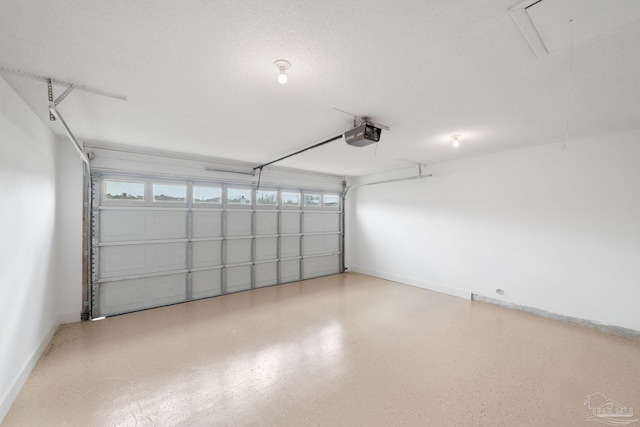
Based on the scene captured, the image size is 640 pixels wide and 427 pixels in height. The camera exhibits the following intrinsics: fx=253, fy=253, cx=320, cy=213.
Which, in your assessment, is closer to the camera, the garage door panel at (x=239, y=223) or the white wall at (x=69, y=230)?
the white wall at (x=69, y=230)

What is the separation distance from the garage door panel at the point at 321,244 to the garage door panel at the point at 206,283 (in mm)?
2002

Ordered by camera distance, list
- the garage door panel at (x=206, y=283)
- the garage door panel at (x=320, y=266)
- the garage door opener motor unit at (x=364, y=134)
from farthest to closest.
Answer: the garage door panel at (x=320, y=266) → the garage door panel at (x=206, y=283) → the garage door opener motor unit at (x=364, y=134)

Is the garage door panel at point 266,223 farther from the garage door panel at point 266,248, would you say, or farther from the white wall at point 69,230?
the white wall at point 69,230

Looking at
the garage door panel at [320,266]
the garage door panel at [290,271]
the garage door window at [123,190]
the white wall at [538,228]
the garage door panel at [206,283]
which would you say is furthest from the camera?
the garage door panel at [320,266]

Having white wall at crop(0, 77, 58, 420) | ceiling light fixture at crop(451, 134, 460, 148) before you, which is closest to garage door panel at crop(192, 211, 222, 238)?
white wall at crop(0, 77, 58, 420)

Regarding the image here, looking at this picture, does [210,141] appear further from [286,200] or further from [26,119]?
[286,200]

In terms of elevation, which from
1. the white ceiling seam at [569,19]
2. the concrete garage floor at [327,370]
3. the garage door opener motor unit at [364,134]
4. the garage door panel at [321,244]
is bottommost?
the concrete garage floor at [327,370]

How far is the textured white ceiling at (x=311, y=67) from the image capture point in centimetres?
130

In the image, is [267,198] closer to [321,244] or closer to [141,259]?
[321,244]

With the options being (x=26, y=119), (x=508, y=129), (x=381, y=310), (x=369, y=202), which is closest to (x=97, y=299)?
(x=26, y=119)

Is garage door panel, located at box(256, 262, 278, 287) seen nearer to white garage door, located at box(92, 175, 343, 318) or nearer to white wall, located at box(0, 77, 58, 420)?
white garage door, located at box(92, 175, 343, 318)

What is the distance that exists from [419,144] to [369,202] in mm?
2783

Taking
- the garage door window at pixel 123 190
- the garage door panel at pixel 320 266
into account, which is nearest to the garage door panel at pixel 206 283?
the garage door window at pixel 123 190

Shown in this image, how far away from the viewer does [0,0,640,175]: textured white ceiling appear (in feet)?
4.27
